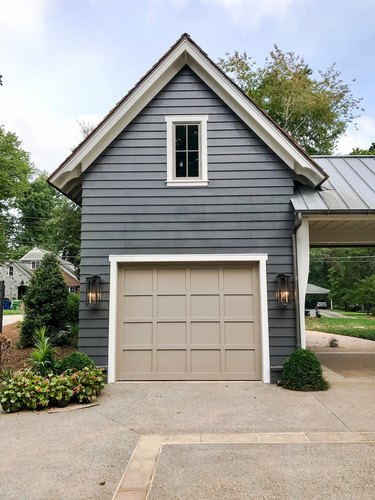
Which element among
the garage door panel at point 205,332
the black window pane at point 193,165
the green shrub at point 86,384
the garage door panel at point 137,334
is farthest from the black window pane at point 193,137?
the green shrub at point 86,384

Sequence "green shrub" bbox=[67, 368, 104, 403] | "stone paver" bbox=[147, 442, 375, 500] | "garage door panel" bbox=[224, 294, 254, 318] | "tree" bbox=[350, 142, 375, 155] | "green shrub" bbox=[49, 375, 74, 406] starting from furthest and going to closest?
"tree" bbox=[350, 142, 375, 155] < "garage door panel" bbox=[224, 294, 254, 318] < "green shrub" bbox=[67, 368, 104, 403] < "green shrub" bbox=[49, 375, 74, 406] < "stone paver" bbox=[147, 442, 375, 500]

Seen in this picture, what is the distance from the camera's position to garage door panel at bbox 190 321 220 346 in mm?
6527

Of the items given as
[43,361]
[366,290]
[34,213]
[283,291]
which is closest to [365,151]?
[366,290]

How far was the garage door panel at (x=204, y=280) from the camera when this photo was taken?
668 centimetres

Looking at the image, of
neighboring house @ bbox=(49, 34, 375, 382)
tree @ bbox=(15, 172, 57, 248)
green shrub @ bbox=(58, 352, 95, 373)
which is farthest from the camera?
tree @ bbox=(15, 172, 57, 248)

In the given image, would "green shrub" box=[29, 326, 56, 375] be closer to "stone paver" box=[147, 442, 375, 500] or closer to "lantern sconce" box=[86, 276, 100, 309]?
"lantern sconce" box=[86, 276, 100, 309]

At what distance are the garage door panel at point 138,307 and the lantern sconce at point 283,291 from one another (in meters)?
2.31

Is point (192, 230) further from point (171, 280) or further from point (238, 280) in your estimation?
point (238, 280)

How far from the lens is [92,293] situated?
6434 mm

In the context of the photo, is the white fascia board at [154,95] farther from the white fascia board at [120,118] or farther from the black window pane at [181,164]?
the black window pane at [181,164]

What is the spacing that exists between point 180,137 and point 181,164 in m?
0.54

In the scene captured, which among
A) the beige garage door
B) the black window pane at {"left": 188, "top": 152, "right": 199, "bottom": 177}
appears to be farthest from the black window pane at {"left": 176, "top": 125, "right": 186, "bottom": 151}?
the beige garage door

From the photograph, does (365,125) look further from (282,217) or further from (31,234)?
(31,234)

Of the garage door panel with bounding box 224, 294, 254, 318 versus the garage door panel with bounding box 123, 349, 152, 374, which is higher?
the garage door panel with bounding box 224, 294, 254, 318
